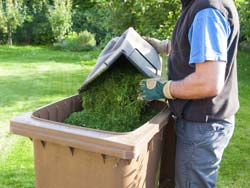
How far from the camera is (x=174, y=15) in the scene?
19.1 ft

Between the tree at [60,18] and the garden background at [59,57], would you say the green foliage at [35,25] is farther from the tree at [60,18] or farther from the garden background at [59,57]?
the tree at [60,18]

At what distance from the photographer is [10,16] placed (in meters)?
12.4

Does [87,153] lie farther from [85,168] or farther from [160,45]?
[160,45]

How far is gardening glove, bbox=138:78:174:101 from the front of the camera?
1882 mm

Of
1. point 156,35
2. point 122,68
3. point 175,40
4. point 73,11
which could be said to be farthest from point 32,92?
point 73,11

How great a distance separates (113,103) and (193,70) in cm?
58

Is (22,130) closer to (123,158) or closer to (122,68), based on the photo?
(123,158)

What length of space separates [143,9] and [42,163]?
15.6ft

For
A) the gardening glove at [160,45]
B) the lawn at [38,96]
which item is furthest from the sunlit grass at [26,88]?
the gardening glove at [160,45]

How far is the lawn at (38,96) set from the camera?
11.8 feet

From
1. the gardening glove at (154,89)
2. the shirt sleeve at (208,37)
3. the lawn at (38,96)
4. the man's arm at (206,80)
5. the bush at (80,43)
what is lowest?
the lawn at (38,96)

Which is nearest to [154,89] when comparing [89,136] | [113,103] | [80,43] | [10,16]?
[113,103]

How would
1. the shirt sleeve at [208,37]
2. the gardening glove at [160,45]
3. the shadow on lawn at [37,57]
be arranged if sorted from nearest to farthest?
1. the shirt sleeve at [208,37]
2. the gardening glove at [160,45]
3. the shadow on lawn at [37,57]

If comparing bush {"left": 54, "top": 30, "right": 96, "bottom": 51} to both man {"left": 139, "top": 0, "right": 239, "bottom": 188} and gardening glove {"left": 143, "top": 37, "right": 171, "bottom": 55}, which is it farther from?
man {"left": 139, "top": 0, "right": 239, "bottom": 188}
